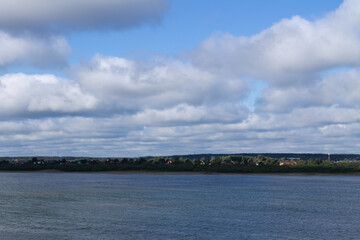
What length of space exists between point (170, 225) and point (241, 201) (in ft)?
122

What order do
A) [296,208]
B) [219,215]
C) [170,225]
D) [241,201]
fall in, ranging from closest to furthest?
[170,225]
[219,215]
[296,208]
[241,201]

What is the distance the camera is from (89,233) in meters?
52.8

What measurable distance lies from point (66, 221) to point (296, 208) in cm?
4183

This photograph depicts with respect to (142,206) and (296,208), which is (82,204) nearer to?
(142,206)

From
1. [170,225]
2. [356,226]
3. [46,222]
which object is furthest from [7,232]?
[356,226]

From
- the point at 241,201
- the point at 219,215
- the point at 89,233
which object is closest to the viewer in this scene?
the point at 89,233

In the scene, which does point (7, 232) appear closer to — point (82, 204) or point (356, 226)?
point (82, 204)

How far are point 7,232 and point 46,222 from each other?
8.19m

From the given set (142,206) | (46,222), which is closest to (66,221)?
(46,222)

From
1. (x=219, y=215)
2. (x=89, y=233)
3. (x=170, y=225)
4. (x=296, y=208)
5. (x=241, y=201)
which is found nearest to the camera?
(x=89, y=233)

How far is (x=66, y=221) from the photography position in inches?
2437

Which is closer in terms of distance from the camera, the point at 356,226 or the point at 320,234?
the point at 320,234

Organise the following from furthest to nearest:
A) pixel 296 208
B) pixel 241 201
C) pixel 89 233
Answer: pixel 241 201 < pixel 296 208 < pixel 89 233

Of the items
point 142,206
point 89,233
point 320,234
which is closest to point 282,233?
point 320,234
